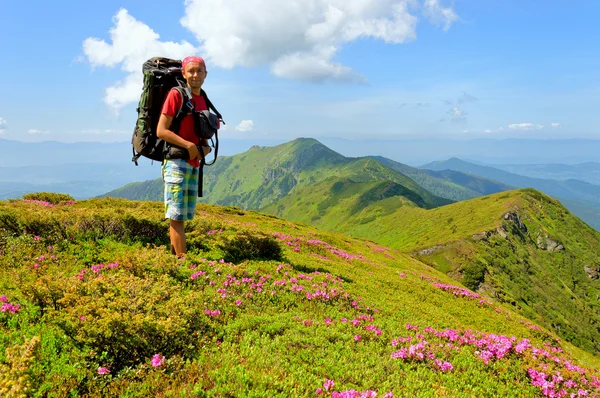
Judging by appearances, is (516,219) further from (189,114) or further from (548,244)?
(189,114)

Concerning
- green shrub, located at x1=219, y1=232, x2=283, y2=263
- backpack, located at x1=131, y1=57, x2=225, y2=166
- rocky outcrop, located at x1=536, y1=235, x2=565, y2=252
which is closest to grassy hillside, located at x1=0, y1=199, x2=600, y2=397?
green shrub, located at x1=219, y1=232, x2=283, y2=263

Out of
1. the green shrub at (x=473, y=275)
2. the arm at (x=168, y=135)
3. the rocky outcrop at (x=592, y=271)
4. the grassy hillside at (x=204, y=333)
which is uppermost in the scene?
the arm at (x=168, y=135)

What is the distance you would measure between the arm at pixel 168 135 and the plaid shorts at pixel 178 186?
587 millimetres

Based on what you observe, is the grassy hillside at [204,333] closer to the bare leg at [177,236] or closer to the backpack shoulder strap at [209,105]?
the bare leg at [177,236]

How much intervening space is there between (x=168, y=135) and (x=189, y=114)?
2.93 ft

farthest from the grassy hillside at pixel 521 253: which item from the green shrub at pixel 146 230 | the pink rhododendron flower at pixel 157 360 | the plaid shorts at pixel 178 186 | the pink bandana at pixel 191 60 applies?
the pink rhododendron flower at pixel 157 360

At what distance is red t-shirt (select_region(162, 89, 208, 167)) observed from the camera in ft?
26.9

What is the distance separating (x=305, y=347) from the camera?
22.1ft

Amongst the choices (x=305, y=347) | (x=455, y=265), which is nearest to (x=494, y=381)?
(x=305, y=347)

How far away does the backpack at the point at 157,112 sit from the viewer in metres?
8.49

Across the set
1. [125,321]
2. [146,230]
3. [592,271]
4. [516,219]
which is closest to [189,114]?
[125,321]

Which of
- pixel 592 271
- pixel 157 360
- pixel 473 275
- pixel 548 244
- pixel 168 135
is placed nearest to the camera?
pixel 157 360

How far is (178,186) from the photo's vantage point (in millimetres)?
8656

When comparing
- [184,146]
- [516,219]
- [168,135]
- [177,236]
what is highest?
[168,135]
